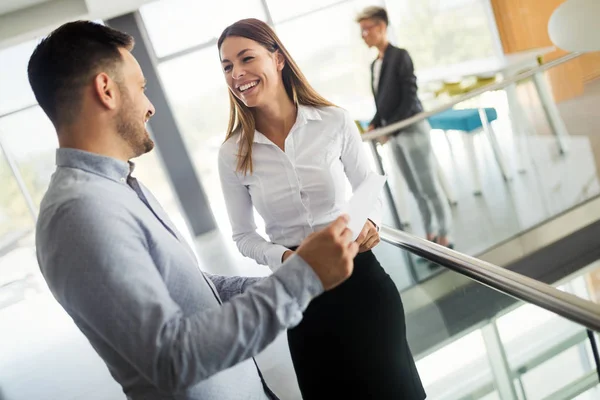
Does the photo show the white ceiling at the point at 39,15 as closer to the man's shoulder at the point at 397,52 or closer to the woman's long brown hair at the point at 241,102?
the man's shoulder at the point at 397,52

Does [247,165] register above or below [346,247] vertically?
above

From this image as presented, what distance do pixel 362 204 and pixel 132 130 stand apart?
1.81ft

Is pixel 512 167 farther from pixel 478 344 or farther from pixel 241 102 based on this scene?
pixel 241 102

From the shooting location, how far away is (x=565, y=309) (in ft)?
3.51

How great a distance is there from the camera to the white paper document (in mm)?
1177

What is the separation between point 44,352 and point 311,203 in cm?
461

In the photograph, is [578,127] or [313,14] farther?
[313,14]

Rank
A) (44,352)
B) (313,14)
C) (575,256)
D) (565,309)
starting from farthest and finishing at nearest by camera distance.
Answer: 1. (313,14)
2. (44,352)
3. (575,256)
4. (565,309)

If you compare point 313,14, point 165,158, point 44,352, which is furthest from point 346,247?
point 313,14

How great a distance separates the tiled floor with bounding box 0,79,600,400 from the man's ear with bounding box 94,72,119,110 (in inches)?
118

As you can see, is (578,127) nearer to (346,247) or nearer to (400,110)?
(400,110)

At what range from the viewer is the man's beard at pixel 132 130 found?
104cm

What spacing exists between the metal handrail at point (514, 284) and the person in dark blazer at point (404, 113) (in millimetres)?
2375

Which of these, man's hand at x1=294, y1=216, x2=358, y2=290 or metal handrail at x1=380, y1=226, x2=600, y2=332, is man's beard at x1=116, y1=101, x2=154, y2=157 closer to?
man's hand at x1=294, y1=216, x2=358, y2=290
